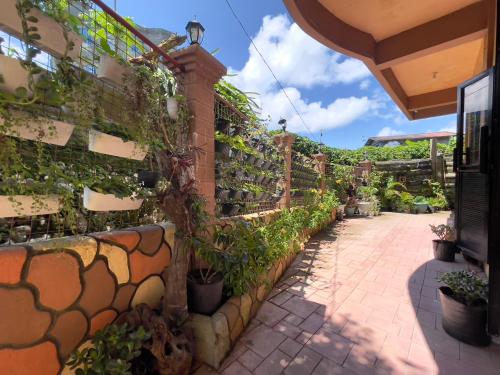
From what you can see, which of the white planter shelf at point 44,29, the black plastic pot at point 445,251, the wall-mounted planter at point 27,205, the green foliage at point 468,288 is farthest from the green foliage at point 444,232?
the white planter shelf at point 44,29

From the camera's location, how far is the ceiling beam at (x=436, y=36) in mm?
2895

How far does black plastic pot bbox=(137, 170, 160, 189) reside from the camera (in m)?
1.85

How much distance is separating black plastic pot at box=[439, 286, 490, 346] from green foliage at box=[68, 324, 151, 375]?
253cm

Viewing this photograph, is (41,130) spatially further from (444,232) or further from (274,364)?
(444,232)

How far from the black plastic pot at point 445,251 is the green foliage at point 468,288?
2.05 m

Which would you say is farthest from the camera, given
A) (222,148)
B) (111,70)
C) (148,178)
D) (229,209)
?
(229,209)

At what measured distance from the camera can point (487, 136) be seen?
198 cm

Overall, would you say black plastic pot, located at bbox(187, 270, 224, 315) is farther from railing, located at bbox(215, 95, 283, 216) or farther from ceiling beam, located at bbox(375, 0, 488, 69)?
ceiling beam, located at bbox(375, 0, 488, 69)

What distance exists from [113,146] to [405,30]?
3984mm

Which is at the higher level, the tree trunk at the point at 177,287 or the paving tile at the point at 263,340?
the tree trunk at the point at 177,287

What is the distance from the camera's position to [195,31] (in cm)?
230

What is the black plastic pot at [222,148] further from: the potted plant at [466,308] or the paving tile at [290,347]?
the potted plant at [466,308]

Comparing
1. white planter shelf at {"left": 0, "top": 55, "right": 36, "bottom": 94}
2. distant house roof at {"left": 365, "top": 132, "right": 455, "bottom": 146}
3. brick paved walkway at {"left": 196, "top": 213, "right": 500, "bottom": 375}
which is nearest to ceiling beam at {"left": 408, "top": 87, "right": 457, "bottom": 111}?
brick paved walkway at {"left": 196, "top": 213, "right": 500, "bottom": 375}

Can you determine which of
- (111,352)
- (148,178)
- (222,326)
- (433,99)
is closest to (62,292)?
(111,352)
